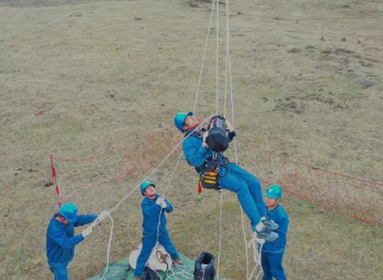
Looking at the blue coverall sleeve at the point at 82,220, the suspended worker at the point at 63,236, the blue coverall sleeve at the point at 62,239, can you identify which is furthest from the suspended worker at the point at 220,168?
the blue coverall sleeve at the point at 62,239

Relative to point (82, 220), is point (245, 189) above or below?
above

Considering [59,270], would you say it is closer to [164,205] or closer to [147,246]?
[147,246]

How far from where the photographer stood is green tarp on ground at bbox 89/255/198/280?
7870 mm

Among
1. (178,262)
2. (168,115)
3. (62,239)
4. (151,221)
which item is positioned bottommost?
(178,262)

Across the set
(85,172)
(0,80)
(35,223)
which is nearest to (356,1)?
(0,80)

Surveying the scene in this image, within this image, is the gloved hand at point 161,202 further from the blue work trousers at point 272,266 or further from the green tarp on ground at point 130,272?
the blue work trousers at point 272,266

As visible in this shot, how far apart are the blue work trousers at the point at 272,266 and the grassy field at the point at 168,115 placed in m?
0.75

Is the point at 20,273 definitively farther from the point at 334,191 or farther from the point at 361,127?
the point at 361,127

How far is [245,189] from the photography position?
683cm

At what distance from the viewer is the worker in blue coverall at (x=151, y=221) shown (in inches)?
291

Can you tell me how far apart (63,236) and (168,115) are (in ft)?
26.2

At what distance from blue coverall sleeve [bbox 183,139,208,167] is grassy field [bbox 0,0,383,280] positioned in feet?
8.23

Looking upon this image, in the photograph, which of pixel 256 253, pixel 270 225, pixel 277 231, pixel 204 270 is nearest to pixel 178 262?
pixel 204 270

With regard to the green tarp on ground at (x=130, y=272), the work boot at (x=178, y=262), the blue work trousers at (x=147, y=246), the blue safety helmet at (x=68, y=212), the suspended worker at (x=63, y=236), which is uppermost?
the blue safety helmet at (x=68, y=212)
